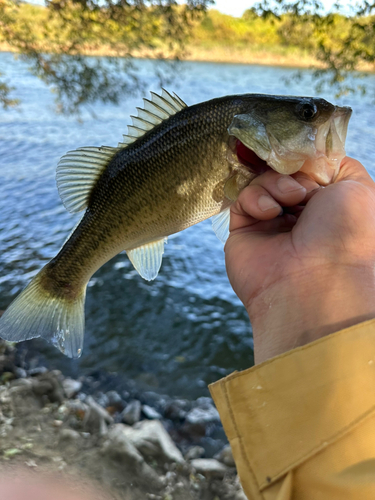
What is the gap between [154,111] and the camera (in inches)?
80.7

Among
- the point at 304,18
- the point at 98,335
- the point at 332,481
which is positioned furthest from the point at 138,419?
the point at 304,18

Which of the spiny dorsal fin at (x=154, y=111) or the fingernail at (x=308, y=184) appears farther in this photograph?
the spiny dorsal fin at (x=154, y=111)

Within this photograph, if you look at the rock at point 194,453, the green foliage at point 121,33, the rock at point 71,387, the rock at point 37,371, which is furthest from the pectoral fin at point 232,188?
the green foliage at point 121,33

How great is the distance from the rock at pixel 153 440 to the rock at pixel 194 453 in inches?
3.5

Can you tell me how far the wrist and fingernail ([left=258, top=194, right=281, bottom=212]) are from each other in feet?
1.09

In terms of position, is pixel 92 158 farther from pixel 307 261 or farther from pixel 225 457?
pixel 225 457

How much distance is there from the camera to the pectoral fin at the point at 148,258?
7.55 feet

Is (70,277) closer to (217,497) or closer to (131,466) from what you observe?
(131,466)

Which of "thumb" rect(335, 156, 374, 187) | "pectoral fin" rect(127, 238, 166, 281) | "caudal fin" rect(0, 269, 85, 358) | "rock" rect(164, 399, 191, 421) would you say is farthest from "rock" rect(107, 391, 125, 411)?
"thumb" rect(335, 156, 374, 187)

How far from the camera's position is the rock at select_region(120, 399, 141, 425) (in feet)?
11.1

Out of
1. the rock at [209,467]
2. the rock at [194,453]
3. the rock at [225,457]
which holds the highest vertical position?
the rock at [209,467]

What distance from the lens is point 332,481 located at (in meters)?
0.99

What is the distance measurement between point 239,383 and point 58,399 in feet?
9.16

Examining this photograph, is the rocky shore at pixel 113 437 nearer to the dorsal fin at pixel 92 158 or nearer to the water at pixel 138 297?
the water at pixel 138 297
